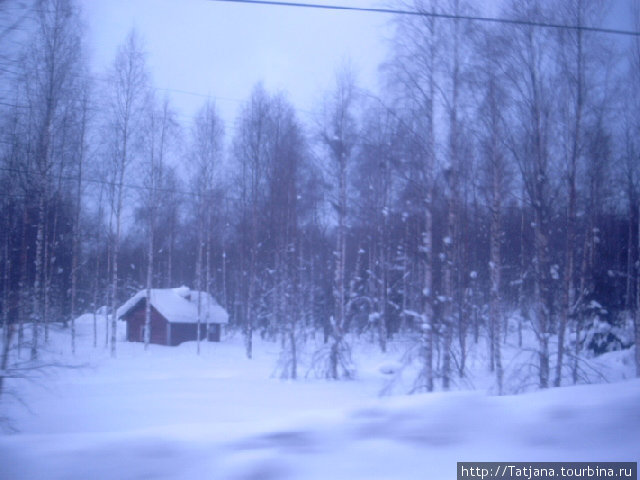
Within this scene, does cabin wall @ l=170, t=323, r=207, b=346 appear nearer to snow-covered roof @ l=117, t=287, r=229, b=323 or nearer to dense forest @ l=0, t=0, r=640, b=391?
snow-covered roof @ l=117, t=287, r=229, b=323

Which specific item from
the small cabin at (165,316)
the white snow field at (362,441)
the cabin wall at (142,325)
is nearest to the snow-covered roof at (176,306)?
the small cabin at (165,316)

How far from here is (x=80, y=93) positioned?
17.3 m

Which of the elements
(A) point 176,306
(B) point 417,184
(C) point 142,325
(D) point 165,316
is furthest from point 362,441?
(C) point 142,325

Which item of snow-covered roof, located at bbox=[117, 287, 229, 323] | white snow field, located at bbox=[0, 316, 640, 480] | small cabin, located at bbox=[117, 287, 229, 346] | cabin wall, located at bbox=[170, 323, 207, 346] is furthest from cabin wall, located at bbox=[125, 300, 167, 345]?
white snow field, located at bbox=[0, 316, 640, 480]

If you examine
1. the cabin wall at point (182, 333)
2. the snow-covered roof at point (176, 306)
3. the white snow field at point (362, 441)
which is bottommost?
the cabin wall at point (182, 333)

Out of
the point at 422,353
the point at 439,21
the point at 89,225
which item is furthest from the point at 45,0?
the point at 89,225

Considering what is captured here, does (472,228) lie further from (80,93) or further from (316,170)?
(80,93)

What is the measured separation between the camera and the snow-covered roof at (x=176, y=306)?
31438 millimetres

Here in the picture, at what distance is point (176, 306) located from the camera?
109 feet

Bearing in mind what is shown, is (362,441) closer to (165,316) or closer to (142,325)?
(165,316)

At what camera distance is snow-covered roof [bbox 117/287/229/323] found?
31.4m

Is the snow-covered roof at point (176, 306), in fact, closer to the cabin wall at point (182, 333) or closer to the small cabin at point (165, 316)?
the small cabin at point (165, 316)

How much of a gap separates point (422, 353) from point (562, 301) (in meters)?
4.19

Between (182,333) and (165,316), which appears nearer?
(165,316)
